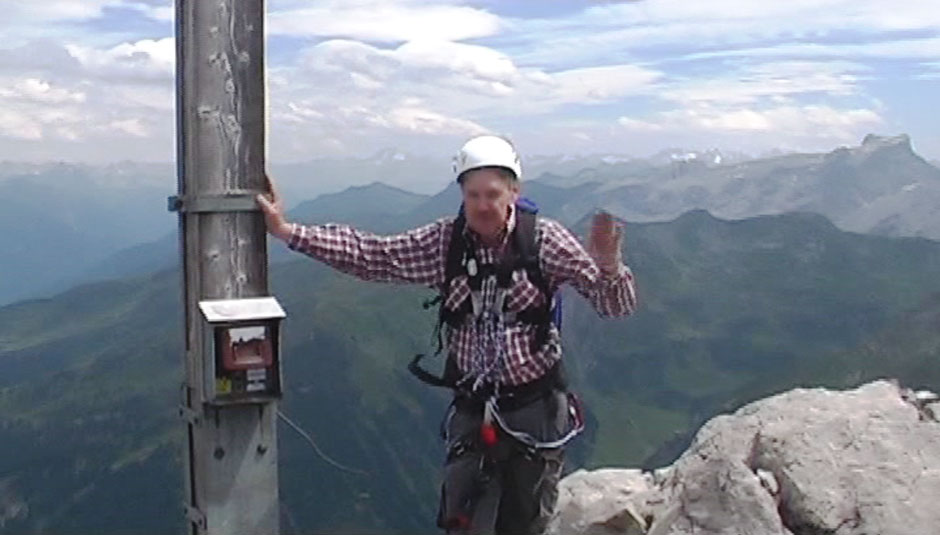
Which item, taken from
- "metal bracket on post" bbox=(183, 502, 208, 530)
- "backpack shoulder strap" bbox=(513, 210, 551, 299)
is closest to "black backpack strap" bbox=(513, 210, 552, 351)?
"backpack shoulder strap" bbox=(513, 210, 551, 299)

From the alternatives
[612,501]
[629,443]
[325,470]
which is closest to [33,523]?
[325,470]

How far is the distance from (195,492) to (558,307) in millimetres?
2510

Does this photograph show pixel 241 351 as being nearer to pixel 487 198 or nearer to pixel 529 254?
pixel 487 198

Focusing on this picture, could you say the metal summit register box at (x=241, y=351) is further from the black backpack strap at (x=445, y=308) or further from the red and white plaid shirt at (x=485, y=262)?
the black backpack strap at (x=445, y=308)

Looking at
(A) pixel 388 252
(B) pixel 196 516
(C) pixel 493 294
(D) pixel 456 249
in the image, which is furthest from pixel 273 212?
(B) pixel 196 516

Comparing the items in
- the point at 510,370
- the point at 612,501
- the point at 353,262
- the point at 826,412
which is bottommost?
the point at 612,501

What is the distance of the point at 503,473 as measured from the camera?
7.59m

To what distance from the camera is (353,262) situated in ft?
23.6

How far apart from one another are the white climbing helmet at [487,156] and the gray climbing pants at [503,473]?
5.07ft

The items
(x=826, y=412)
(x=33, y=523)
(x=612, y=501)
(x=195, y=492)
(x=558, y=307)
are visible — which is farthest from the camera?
(x=33, y=523)

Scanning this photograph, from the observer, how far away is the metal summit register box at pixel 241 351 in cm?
652

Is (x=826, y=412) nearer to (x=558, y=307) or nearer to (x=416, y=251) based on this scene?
(x=558, y=307)

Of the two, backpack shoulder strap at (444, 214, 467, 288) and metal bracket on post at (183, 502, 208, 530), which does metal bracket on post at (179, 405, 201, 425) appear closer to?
metal bracket on post at (183, 502, 208, 530)

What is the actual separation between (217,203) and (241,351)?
0.86 m
